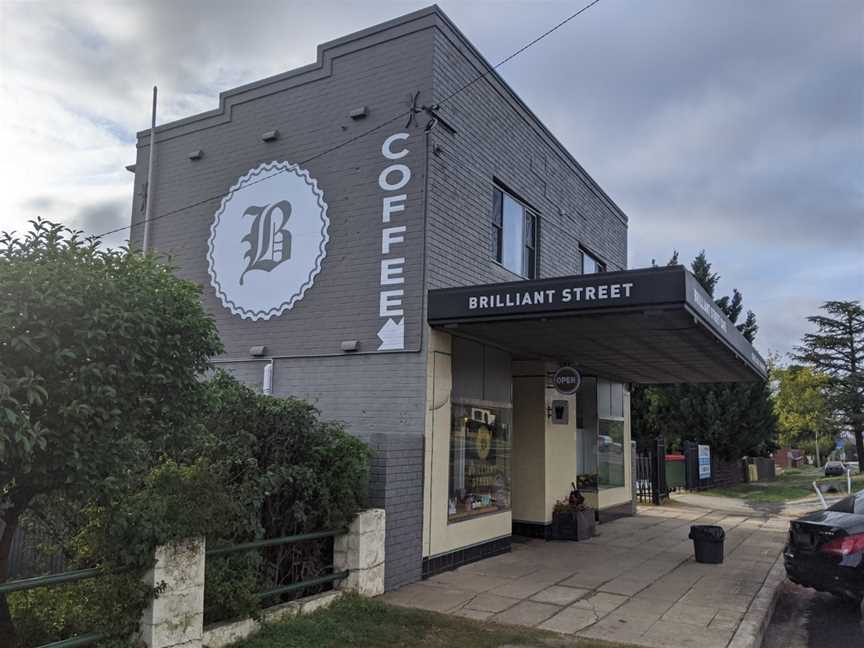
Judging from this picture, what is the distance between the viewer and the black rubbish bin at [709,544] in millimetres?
11125

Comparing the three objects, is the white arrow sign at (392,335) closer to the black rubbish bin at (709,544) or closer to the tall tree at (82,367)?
the tall tree at (82,367)

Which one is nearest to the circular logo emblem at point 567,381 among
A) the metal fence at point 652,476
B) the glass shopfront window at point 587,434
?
the glass shopfront window at point 587,434

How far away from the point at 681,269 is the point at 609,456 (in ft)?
32.2

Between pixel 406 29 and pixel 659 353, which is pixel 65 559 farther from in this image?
pixel 659 353

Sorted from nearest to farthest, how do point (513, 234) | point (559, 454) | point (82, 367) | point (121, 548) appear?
point (82, 367)
point (121, 548)
point (513, 234)
point (559, 454)

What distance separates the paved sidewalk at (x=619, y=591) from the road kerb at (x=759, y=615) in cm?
1

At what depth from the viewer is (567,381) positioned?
1220 centimetres

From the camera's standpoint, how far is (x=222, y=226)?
12.5 m

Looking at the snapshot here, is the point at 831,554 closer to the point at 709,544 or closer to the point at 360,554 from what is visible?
the point at 709,544

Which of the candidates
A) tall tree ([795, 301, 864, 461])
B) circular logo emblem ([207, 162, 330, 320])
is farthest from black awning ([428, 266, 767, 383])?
tall tree ([795, 301, 864, 461])

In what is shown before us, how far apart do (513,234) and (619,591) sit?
21.3ft

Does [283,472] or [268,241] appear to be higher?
[268,241]

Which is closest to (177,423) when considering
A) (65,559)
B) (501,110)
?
(65,559)

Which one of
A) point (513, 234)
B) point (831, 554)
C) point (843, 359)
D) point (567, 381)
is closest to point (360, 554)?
point (831, 554)
